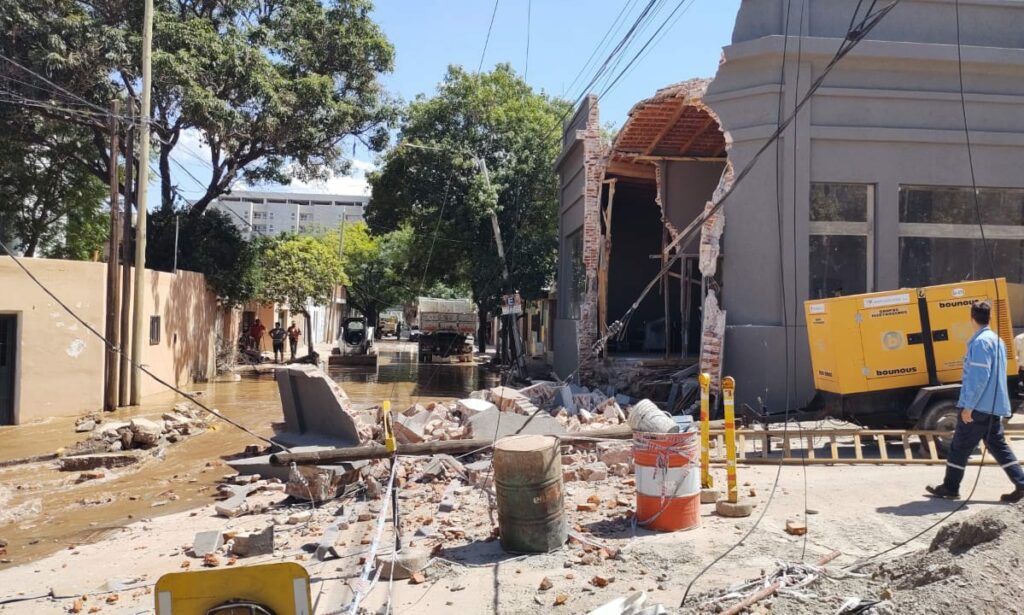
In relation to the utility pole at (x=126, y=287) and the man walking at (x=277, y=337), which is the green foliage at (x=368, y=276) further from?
the utility pole at (x=126, y=287)

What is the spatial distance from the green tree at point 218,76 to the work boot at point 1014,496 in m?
18.5

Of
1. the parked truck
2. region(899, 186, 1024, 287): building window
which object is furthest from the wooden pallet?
the parked truck

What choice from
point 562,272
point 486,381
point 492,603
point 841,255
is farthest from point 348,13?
point 492,603

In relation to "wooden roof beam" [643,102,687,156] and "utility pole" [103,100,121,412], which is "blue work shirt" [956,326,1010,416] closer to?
"wooden roof beam" [643,102,687,156]

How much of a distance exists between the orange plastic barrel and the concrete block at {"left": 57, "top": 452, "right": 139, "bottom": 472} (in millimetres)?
8263

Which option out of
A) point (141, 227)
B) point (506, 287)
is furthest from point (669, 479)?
point (506, 287)

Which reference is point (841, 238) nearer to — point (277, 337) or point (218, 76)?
point (218, 76)

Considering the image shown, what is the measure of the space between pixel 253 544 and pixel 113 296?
12111 mm

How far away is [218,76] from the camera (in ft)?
70.2

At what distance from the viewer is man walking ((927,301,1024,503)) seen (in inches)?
270

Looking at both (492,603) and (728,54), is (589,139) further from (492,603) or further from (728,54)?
(492,603)

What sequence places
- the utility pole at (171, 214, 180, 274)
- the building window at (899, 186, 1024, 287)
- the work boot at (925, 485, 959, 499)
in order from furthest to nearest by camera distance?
the utility pole at (171, 214, 180, 274)
the building window at (899, 186, 1024, 287)
the work boot at (925, 485, 959, 499)

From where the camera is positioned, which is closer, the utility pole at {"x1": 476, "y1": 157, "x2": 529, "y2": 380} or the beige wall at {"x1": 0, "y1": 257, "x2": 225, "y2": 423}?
the beige wall at {"x1": 0, "y1": 257, "x2": 225, "y2": 423}

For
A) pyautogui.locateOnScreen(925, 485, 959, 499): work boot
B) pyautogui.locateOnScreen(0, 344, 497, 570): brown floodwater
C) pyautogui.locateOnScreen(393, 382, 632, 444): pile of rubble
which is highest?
pyautogui.locateOnScreen(393, 382, 632, 444): pile of rubble
